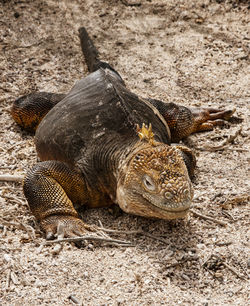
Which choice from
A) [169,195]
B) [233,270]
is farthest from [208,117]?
[233,270]

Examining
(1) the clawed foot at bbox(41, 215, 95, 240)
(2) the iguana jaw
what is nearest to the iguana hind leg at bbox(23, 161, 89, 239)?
(1) the clawed foot at bbox(41, 215, 95, 240)

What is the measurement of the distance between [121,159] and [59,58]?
482 cm

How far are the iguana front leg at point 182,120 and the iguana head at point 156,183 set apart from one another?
227 centimetres

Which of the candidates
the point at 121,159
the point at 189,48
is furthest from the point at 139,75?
the point at 121,159

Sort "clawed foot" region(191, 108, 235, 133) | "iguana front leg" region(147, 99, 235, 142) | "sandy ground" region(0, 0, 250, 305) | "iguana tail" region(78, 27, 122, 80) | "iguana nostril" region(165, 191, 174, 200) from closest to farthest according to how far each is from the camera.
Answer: "sandy ground" region(0, 0, 250, 305) < "iguana nostril" region(165, 191, 174, 200) < "iguana front leg" region(147, 99, 235, 142) < "clawed foot" region(191, 108, 235, 133) < "iguana tail" region(78, 27, 122, 80)

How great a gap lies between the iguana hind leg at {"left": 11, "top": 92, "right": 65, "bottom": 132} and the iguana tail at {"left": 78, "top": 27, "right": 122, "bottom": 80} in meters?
1.19

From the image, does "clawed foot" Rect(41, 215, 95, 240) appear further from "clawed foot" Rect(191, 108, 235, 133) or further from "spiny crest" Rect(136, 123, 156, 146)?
"clawed foot" Rect(191, 108, 235, 133)

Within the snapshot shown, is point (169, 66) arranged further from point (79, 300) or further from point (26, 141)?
point (79, 300)

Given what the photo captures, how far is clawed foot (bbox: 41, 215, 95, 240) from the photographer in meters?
5.59

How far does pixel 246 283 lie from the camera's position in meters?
4.85

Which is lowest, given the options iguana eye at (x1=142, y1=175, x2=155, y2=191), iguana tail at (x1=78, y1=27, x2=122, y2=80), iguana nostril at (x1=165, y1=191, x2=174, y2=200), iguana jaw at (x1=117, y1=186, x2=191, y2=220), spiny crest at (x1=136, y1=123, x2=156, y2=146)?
iguana jaw at (x1=117, y1=186, x2=191, y2=220)

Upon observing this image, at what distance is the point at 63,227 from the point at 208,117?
3649 mm

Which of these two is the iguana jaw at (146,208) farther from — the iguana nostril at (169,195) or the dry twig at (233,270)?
the dry twig at (233,270)

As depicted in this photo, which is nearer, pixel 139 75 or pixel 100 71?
pixel 100 71
